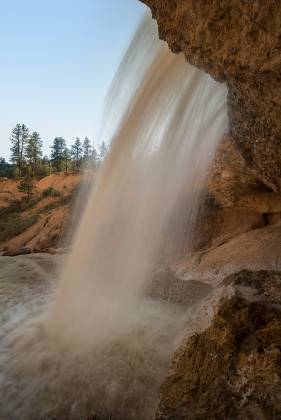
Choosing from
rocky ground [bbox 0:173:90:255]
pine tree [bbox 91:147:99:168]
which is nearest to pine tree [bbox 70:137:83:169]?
rocky ground [bbox 0:173:90:255]

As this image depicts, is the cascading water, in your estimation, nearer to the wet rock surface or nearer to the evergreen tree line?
the wet rock surface

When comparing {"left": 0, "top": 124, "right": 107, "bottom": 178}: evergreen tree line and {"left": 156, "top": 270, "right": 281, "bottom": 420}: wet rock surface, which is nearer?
{"left": 156, "top": 270, "right": 281, "bottom": 420}: wet rock surface

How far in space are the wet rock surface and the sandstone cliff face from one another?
6.92 ft

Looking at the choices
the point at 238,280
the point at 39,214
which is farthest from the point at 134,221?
the point at 39,214

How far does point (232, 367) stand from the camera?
249 cm

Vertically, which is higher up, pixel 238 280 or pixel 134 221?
pixel 134 221

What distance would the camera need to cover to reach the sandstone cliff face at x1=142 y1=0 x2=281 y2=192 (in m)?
2.85

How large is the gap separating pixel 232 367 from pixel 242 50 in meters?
2.89

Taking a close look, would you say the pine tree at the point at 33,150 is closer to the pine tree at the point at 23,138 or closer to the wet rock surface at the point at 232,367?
the pine tree at the point at 23,138

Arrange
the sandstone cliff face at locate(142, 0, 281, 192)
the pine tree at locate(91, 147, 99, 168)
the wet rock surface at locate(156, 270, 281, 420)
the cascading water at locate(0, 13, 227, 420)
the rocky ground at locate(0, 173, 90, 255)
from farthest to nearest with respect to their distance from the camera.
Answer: the rocky ground at locate(0, 173, 90, 255), the pine tree at locate(91, 147, 99, 168), the cascading water at locate(0, 13, 227, 420), the sandstone cliff face at locate(142, 0, 281, 192), the wet rock surface at locate(156, 270, 281, 420)

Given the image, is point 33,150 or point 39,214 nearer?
point 39,214

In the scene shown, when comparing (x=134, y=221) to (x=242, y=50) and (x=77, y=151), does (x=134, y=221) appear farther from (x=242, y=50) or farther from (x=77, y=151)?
(x=77, y=151)

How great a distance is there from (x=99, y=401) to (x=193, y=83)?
5.71 metres

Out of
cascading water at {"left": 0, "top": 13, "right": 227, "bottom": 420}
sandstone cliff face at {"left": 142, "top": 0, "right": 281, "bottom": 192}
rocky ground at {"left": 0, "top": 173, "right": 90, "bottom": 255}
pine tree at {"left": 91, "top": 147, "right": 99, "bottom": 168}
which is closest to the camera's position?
sandstone cliff face at {"left": 142, "top": 0, "right": 281, "bottom": 192}
